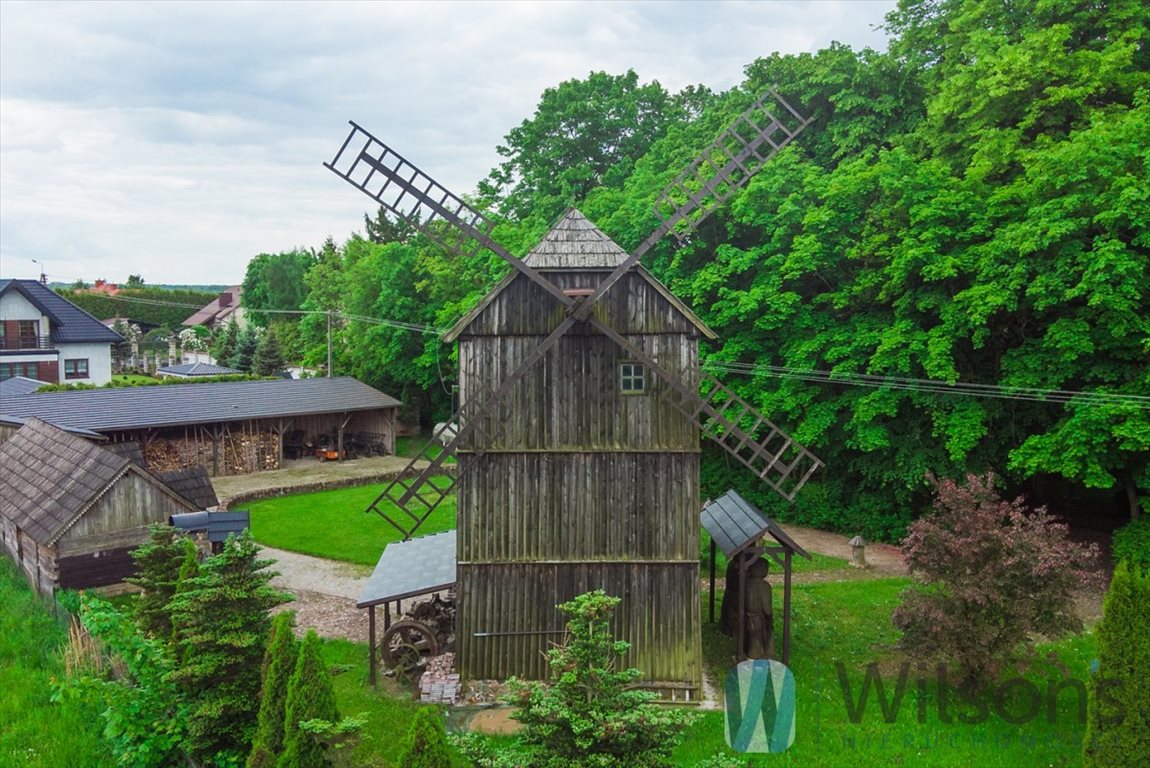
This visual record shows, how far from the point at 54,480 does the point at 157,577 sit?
22.0ft

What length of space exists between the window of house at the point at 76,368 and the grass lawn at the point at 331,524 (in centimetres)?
2651

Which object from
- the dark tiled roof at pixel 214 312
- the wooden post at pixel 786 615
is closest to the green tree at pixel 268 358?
the dark tiled roof at pixel 214 312

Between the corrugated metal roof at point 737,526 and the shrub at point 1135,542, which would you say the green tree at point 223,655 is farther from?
the shrub at point 1135,542

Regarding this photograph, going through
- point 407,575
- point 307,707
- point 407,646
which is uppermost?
point 307,707

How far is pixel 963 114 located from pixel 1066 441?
9.28 metres

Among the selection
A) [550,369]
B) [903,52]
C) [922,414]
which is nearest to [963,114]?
[903,52]

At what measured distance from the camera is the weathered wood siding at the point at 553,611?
44.3 ft

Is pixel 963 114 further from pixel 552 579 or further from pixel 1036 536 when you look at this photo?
pixel 552 579

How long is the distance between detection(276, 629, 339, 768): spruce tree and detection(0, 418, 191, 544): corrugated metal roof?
1071cm

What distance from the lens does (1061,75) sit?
64.5 ft

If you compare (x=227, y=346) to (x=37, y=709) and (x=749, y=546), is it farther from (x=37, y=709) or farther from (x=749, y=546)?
(x=749, y=546)

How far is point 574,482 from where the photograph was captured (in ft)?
44.5

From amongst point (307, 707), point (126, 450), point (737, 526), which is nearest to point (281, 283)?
point (126, 450)
